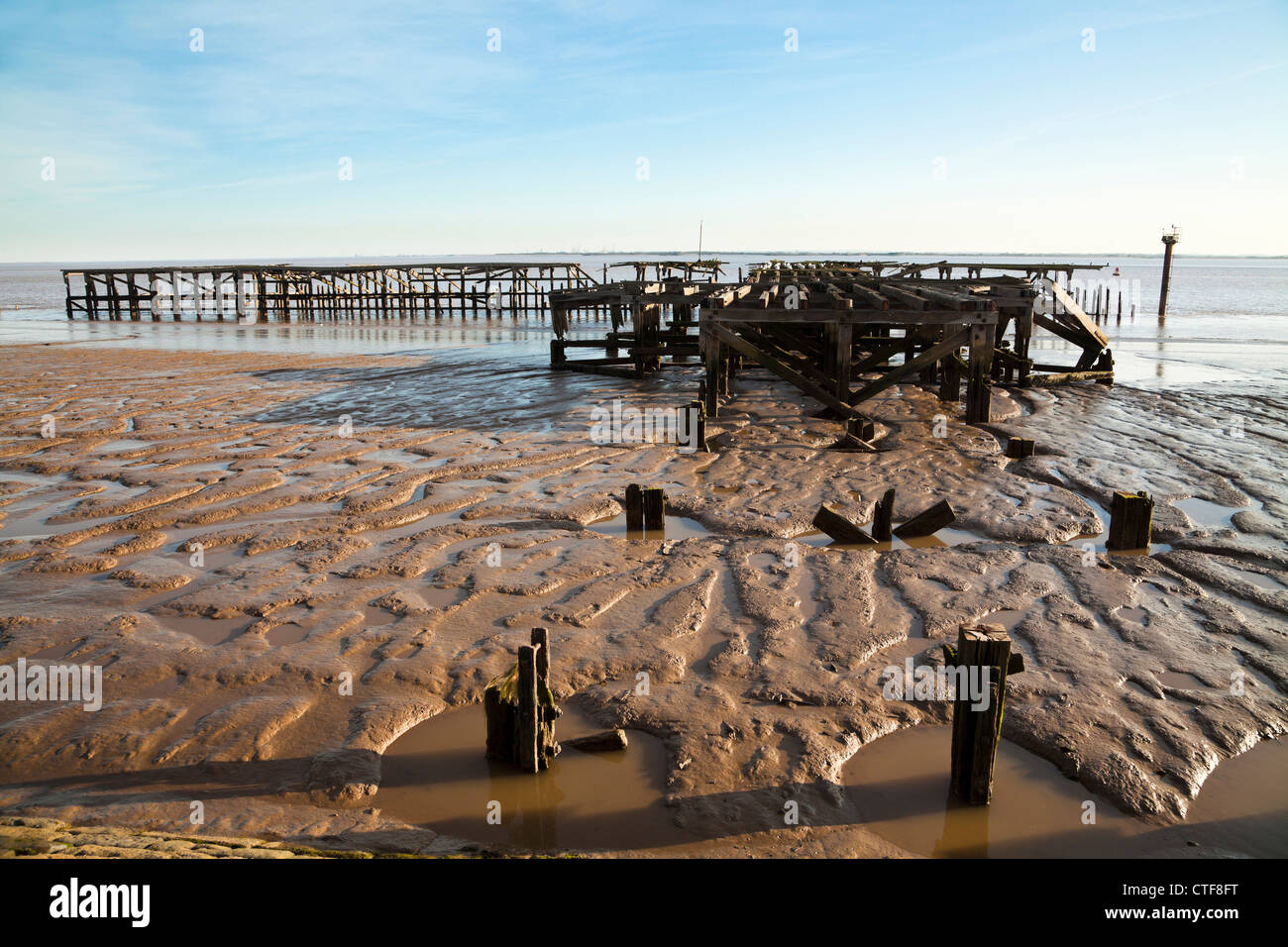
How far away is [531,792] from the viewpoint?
3.91 m

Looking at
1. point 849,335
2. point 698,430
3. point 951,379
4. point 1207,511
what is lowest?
point 1207,511

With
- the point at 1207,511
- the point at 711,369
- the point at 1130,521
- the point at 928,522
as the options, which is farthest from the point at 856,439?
the point at 1130,521

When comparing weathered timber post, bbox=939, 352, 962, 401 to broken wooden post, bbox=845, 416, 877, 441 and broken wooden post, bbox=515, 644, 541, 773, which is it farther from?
broken wooden post, bbox=515, 644, 541, 773

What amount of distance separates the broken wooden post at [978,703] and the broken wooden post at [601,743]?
1696mm

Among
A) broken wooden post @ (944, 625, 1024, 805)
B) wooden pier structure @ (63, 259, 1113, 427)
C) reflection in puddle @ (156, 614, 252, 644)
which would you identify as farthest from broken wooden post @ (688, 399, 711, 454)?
broken wooden post @ (944, 625, 1024, 805)

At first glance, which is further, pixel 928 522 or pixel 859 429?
pixel 859 429

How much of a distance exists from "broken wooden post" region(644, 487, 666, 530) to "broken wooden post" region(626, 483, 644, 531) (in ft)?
0.16

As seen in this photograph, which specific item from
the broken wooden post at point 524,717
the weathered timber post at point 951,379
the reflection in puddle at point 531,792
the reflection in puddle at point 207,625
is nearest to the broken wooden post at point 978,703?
the reflection in puddle at point 531,792

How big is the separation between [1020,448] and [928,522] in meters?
3.80

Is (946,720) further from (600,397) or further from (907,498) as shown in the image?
(600,397)

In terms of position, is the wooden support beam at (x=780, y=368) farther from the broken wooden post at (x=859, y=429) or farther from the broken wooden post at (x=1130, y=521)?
the broken wooden post at (x=1130, y=521)

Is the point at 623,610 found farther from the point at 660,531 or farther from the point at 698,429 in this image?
the point at 698,429
